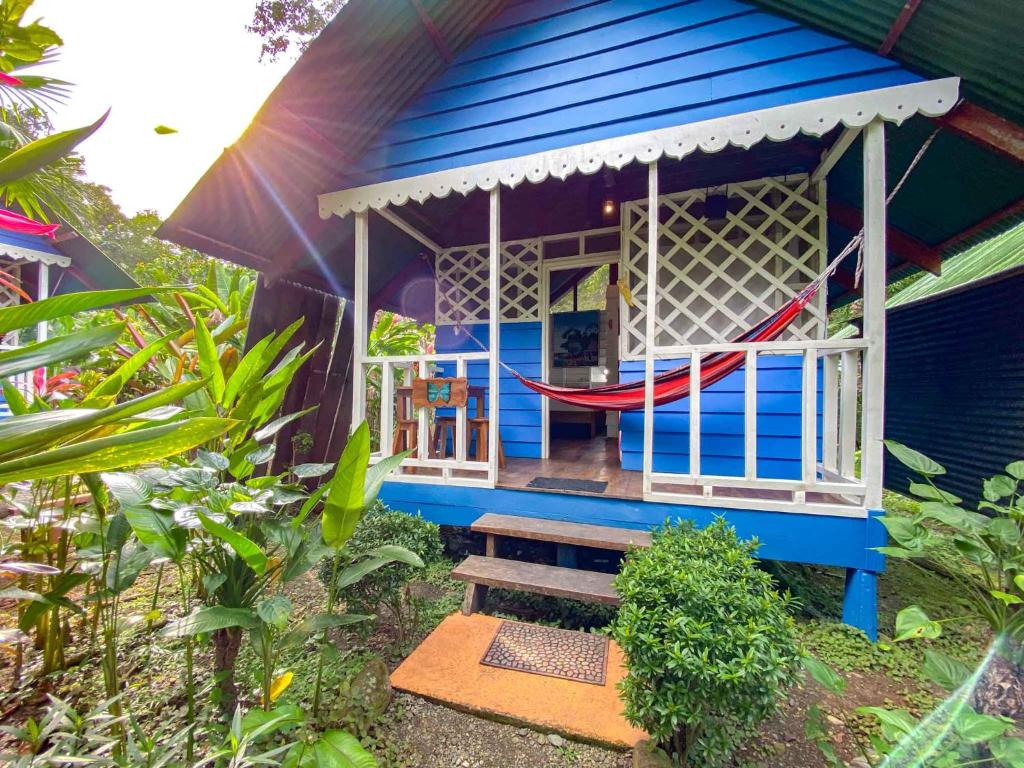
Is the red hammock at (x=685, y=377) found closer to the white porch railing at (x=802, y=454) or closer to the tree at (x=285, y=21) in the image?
the white porch railing at (x=802, y=454)

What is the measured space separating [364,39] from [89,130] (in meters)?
2.67

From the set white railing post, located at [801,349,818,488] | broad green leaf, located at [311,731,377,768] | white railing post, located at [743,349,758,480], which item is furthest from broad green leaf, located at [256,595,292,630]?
white railing post, located at [801,349,818,488]

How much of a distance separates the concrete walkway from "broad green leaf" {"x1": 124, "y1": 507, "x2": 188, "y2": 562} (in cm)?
100

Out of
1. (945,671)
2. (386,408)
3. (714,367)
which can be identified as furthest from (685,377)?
(386,408)

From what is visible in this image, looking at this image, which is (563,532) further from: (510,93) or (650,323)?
(510,93)

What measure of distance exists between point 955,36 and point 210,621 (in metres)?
3.78

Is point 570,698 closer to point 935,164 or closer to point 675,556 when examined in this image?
point 675,556

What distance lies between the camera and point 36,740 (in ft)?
3.26

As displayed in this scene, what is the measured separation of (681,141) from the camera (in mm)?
2305

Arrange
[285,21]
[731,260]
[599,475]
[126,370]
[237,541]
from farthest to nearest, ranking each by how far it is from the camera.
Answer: [285,21] < [599,475] < [731,260] < [126,370] < [237,541]

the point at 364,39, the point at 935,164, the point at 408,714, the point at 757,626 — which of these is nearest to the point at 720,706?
the point at 757,626

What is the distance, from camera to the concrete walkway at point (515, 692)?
144 cm

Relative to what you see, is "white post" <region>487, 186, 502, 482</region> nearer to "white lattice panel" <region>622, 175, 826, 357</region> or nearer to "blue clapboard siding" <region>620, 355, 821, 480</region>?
"white lattice panel" <region>622, 175, 826, 357</region>

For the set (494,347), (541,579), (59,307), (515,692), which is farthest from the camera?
(494,347)
